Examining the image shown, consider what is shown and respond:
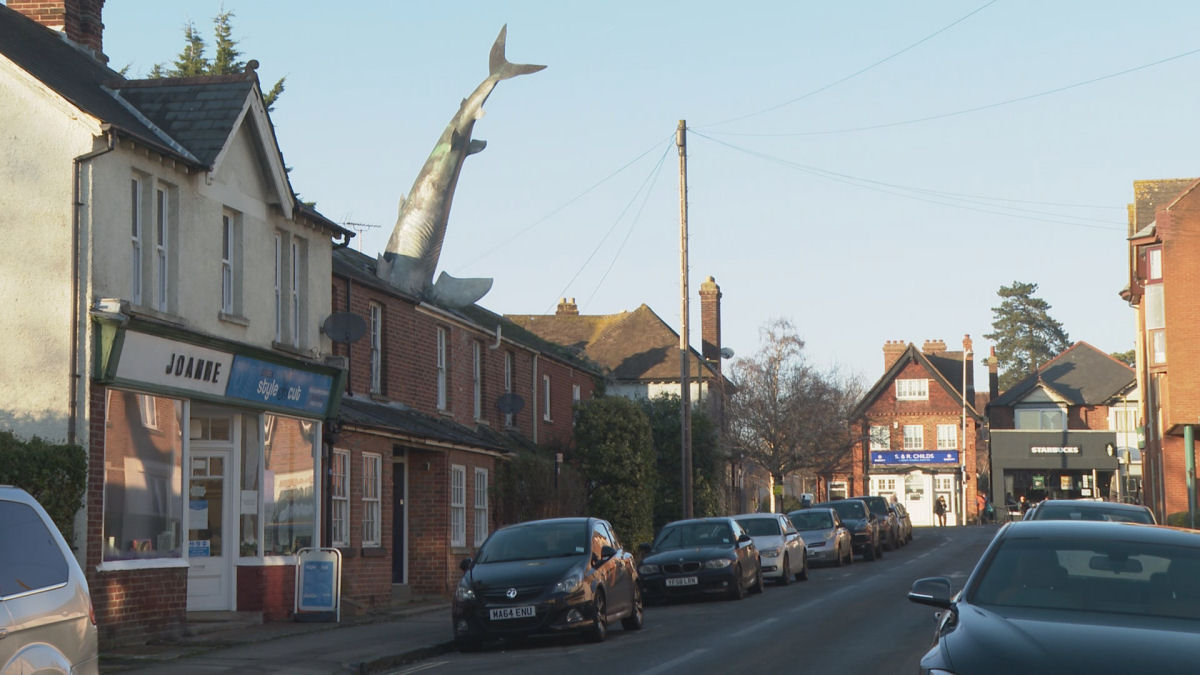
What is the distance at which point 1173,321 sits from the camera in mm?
47344

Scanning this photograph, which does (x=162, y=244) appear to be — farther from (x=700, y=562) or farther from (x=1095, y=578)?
(x=1095, y=578)

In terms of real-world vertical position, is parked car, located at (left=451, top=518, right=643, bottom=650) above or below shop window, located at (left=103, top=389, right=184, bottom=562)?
below

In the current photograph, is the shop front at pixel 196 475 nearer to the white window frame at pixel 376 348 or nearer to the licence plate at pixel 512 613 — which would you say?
the white window frame at pixel 376 348

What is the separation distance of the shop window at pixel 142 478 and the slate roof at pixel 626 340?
3746cm

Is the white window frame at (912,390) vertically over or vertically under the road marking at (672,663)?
over

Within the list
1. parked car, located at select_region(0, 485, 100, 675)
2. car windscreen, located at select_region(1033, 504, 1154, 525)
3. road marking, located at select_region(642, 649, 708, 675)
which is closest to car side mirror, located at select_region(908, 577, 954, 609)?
parked car, located at select_region(0, 485, 100, 675)

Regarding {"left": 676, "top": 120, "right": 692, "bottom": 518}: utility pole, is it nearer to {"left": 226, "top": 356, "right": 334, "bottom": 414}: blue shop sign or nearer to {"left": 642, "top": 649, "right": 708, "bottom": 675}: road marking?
{"left": 226, "top": 356, "right": 334, "bottom": 414}: blue shop sign

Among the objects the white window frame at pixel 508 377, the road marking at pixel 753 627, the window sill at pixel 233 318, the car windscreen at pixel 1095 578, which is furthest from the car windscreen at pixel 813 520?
the car windscreen at pixel 1095 578

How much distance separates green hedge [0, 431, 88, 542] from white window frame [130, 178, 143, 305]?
2534 mm

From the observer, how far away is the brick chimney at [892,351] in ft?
286

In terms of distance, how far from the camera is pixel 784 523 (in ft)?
101

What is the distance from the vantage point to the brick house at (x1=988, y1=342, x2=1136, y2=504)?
270ft

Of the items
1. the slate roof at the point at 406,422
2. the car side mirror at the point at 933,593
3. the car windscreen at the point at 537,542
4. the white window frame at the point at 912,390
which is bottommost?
the car windscreen at the point at 537,542

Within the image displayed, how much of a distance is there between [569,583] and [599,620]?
65cm
